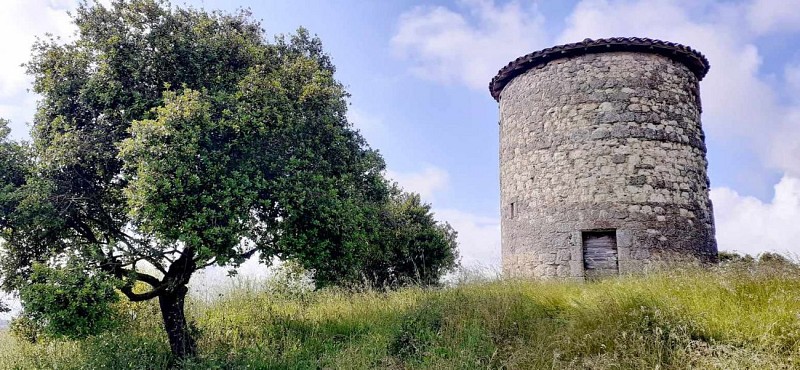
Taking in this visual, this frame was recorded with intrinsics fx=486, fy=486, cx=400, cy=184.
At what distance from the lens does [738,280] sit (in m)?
6.62

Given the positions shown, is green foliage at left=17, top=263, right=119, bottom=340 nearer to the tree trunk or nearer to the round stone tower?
the tree trunk

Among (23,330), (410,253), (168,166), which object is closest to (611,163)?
(410,253)

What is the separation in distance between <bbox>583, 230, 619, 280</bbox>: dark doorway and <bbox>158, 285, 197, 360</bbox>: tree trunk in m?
7.62

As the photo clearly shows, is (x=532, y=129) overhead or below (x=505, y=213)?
overhead

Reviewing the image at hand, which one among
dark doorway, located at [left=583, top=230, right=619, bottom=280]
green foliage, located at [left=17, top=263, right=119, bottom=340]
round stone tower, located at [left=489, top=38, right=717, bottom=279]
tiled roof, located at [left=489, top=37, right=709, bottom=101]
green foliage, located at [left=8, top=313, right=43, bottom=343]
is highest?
tiled roof, located at [left=489, top=37, right=709, bottom=101]

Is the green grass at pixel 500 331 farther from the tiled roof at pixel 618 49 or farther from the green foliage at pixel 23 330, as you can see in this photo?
the tiled roof at pixel 618 49

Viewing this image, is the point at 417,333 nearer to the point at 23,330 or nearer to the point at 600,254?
the point at 600,254

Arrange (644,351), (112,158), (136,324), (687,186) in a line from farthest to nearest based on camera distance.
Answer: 1. (687,186)
2. (136,324)
3. (112,158)
4. (644,351)

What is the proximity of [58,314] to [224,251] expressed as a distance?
80.6 inches

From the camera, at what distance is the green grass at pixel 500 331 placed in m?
5.60

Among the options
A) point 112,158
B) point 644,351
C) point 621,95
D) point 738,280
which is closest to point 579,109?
point 621,95

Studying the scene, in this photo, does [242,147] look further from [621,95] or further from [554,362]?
[621,95]

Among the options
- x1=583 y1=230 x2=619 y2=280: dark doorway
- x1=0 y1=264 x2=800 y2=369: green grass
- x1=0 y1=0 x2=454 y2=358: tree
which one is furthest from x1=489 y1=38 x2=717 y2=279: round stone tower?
x1=0 y1=0 x2=454 y2=358: tree

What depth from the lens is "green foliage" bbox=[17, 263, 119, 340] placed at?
238 inches
